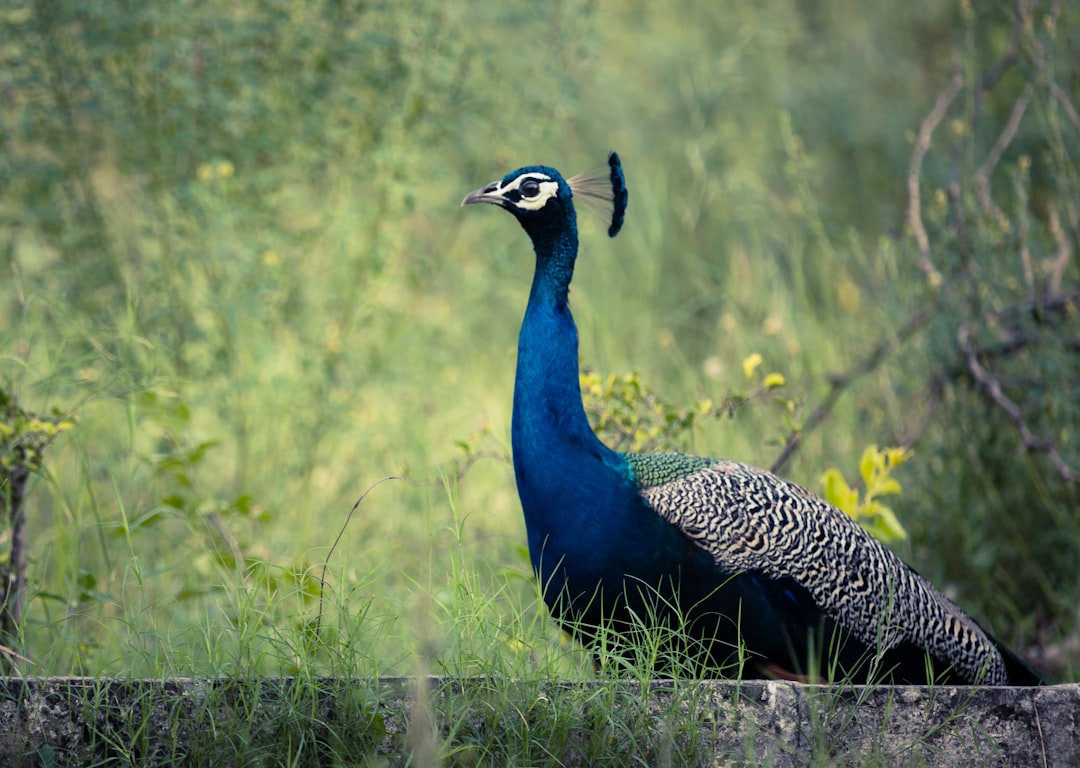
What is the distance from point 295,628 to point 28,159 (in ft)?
9.48

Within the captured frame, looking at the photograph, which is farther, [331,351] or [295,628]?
[331,351]

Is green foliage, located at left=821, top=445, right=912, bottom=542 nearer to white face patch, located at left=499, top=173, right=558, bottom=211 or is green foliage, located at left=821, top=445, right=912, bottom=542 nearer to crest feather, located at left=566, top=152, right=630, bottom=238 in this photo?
crest feather, located at left=566, top=152, right=630, bottom=238

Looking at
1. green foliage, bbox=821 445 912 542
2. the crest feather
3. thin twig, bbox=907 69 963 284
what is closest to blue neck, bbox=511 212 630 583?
the crest feather

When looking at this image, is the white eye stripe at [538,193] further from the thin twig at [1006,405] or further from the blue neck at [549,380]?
the thin twig at [1006,405]

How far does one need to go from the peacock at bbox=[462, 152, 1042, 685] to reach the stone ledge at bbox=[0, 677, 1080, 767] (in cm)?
37

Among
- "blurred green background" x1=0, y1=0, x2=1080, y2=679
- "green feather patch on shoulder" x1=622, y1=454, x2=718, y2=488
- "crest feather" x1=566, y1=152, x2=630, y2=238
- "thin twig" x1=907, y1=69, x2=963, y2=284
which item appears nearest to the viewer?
"green feather patch on shoulder" x1=622, y1=454, x2=718, y2=488

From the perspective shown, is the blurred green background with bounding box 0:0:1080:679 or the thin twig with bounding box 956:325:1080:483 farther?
the blurred green background with bounding box 0:0:1080:679

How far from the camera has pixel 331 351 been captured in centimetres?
521

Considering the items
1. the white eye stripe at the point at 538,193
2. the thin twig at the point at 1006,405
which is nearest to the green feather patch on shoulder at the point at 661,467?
the white eye stripe at the point at 538,193

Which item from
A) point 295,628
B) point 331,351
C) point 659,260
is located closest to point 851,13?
point 659,260

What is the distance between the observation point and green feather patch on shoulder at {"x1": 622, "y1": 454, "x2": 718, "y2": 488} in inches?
125

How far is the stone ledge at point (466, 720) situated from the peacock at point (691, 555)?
0.37 metres

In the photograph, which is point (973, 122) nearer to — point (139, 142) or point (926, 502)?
point (926, 502)

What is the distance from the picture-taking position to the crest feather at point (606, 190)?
3.43 metres
